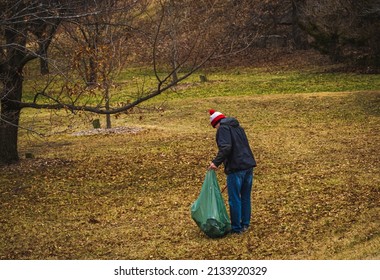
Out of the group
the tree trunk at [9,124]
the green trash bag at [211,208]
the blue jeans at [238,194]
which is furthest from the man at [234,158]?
the tree trunk at [9,124]

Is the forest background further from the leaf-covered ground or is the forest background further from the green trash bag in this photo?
the green trash bag

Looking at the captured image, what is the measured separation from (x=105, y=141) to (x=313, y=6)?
16225 mm

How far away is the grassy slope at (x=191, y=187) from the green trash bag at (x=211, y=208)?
24 cm

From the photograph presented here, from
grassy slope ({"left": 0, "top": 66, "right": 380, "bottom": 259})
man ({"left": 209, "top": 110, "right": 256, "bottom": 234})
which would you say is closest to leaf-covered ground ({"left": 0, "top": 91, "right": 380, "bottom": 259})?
grassy slope ({"left": 0, "top": 66, "right": 380, "bottom": 259})

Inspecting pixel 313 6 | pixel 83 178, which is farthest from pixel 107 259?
pixel 313 6

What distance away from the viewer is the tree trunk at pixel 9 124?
18.2m

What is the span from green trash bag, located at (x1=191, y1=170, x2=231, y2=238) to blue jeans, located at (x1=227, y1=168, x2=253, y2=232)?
5.3 inches

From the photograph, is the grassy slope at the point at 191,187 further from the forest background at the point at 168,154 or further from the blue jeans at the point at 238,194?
the blue jeans at the point at 238,194

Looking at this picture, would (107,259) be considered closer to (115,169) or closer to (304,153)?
(115,169)

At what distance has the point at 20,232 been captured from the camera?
44.8ft

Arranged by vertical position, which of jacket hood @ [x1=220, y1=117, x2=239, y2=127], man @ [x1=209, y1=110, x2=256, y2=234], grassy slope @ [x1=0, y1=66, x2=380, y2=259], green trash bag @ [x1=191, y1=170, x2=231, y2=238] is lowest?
grassy slope @ [x1=0, y1=66, x2=380, y2=259]

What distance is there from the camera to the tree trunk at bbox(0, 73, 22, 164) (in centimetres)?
1825

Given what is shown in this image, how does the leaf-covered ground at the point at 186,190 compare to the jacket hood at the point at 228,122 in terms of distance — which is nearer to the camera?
the jacket hood at the point at 228,122

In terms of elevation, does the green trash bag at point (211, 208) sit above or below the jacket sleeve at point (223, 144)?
below
